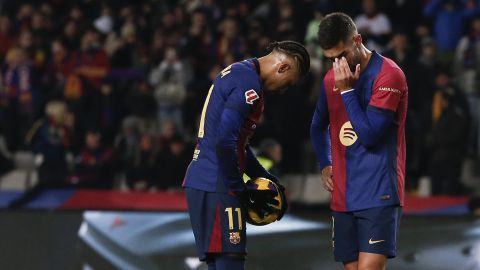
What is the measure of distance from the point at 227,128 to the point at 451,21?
8038mm

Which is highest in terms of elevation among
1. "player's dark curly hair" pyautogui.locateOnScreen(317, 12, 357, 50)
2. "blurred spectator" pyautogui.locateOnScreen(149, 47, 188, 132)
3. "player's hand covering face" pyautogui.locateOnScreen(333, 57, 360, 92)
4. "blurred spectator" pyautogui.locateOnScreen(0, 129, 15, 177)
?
"player's dark curly hair" pyautogui.locateOnScreen(317, 12, 357, 50)

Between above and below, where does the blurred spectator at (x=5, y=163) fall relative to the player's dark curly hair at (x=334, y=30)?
below

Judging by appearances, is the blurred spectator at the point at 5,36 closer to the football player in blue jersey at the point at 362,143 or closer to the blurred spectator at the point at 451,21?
the blurred spectator at the point at 451,21

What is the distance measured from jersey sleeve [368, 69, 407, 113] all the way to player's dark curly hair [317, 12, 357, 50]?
1.02ft

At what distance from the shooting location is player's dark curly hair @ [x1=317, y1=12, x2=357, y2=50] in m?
5.39

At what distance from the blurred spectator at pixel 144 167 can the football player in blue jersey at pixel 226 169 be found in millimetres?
5487

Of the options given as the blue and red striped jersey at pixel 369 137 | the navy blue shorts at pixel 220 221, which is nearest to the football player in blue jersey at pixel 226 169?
the navy blue shorts at pixel 220 221

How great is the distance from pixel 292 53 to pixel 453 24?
7.66 metres

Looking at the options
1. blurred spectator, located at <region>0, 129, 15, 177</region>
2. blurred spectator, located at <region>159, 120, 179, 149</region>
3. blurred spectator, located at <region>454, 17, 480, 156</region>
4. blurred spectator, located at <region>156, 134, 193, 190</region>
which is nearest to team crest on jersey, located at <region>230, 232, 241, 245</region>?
blurred spectator, located at <region>156, 134, 193, 190</region>

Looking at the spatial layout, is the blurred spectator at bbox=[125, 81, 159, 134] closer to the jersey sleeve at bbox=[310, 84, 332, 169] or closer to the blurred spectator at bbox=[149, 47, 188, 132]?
the blurred spectator at bbox=[149, 47, 188, 132]

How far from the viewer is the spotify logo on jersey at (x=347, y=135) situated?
5641 mm

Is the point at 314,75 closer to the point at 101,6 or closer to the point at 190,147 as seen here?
the point at 190,147

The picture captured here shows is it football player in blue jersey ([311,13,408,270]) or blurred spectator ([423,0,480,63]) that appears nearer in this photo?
football player in blue jersey ([311,13,408,270])

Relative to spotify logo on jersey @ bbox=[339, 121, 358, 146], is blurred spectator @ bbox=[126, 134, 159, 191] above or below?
below
